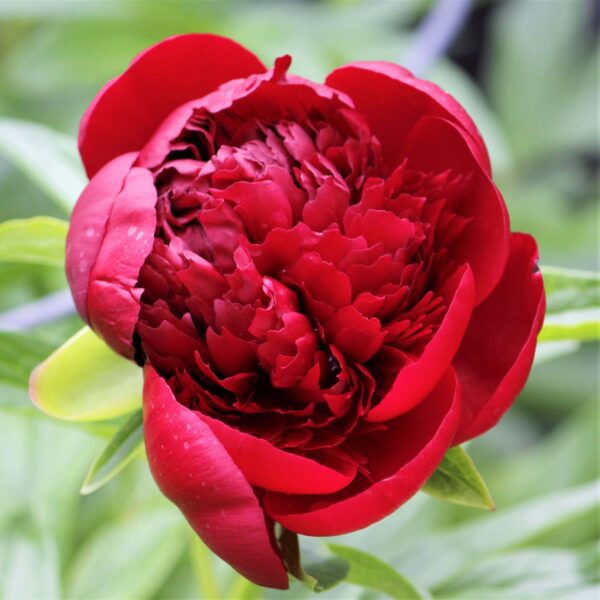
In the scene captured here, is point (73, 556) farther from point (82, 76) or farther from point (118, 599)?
point (82, 76)

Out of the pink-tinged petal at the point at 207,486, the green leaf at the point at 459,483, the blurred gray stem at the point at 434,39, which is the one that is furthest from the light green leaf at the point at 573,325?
the blurred gray stem at the point at 434,39

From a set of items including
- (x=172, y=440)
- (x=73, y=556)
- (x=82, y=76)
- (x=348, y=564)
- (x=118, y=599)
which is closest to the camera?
(x=172, y=440)

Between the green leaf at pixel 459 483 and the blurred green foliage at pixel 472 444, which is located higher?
the green leaf at pixel 459 483

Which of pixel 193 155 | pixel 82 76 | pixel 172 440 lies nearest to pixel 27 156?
pixel 193 155

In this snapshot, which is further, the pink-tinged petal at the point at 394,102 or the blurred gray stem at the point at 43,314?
the blurred gray stem at the point at 43,314

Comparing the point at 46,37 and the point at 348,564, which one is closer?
the point at 348,564

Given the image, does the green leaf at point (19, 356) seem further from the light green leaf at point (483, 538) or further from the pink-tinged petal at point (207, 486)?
the light green leaf at point (483, 538)

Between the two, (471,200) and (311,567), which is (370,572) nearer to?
(311,567)

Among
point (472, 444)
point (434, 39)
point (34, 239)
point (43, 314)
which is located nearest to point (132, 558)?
point (43, 314)
